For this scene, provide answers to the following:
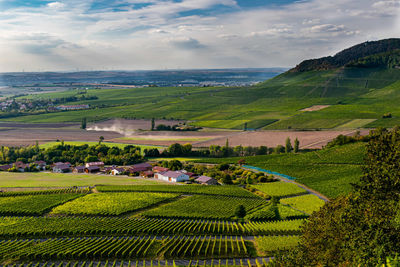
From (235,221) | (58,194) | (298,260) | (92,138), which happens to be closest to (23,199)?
(58,194)

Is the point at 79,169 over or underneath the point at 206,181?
underneath

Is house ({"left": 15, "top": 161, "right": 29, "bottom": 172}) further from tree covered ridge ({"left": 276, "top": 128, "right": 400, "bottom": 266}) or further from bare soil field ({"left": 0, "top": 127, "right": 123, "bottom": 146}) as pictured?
tree covered ridge ({"left": 276, "top": 128, "right": 400, "bottom": 266})

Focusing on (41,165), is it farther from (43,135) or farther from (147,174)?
(43,135)

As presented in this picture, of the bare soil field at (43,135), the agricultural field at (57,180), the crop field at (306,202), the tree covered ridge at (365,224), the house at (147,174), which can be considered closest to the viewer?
the tree covered ridge at (365,224)

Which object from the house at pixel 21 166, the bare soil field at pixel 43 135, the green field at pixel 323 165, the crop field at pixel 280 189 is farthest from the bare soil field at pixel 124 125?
the crop field at pixel 280 189

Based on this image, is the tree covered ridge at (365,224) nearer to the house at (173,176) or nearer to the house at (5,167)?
the house at (173,176)

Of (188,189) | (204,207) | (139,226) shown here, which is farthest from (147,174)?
(139,226)
